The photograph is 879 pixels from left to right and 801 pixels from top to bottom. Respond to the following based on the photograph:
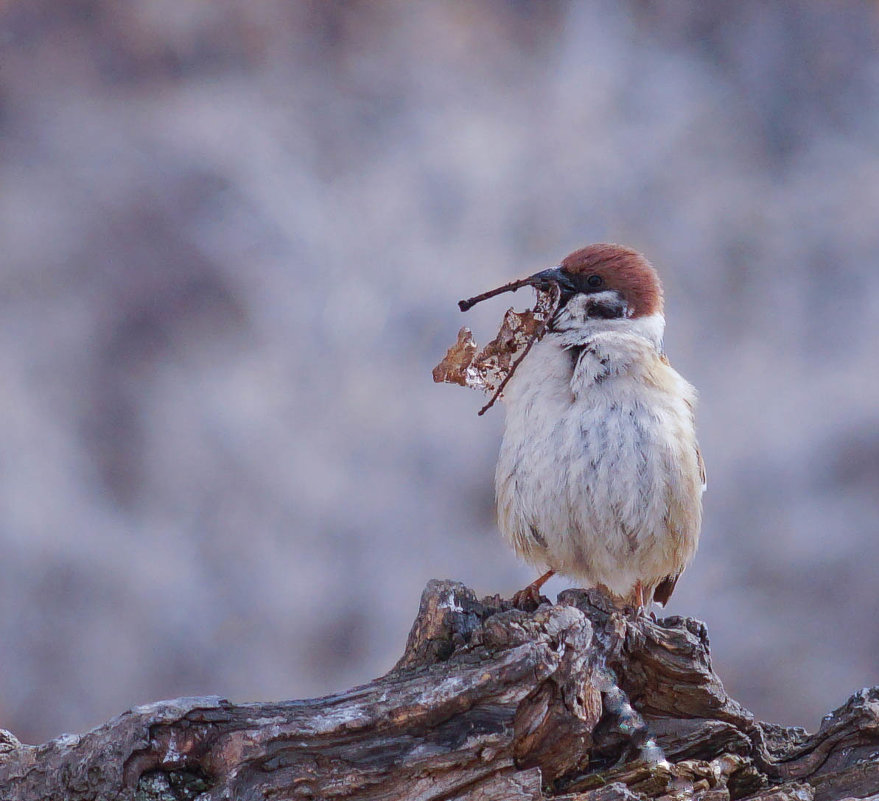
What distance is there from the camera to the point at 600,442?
2844 mm

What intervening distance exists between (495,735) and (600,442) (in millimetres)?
1109

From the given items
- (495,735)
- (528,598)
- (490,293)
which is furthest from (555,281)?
(495,735)

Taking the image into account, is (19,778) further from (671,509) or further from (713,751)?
(671,509)

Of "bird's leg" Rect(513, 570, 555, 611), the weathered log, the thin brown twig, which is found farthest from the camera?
the thin brown twig

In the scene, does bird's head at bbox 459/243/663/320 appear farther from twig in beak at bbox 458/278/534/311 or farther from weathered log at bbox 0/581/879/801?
weathered log at bbox 0/581/879/801

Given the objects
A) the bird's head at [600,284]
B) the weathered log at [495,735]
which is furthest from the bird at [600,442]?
the weathered log at [495,735]

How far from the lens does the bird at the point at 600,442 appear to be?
2857 millimetres

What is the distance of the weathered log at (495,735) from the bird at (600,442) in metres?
0.53

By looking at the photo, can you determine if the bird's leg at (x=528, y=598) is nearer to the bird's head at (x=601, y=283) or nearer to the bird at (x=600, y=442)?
the bird at (x=600, y=442)

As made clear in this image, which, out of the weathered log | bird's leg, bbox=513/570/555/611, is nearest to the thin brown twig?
bird's leg, bbox=513/570/555/611

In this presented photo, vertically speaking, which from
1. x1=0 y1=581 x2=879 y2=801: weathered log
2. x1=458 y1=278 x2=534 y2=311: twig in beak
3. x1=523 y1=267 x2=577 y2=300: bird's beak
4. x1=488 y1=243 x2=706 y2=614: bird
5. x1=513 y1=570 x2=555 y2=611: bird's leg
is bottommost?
x1=0 y1=581 x2=879 y2=801: weathered log

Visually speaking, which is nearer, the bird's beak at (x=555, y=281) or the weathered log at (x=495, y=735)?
the weathered log at (x=495, y=735)

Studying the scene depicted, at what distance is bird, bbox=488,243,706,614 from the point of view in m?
2.86

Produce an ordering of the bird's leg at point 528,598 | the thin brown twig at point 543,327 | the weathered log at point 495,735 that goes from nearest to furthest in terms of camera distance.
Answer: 1. the weathered log at point 495,735
2. the bird's leg at point 528,598
3. the thin brown twig at point 543,327
